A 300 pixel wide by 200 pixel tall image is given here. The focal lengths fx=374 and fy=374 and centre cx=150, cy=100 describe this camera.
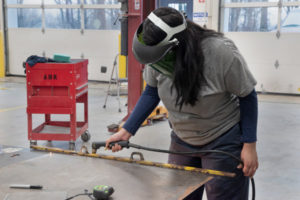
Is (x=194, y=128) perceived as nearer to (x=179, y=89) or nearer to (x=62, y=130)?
(x=179, y=89)

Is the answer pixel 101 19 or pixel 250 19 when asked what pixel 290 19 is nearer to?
pixel 250 19

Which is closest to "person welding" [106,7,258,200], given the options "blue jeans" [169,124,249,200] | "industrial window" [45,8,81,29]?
"blue jeans" [169,124,249,200]

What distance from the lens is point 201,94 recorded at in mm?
1580

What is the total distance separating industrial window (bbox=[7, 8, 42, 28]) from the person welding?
919cm

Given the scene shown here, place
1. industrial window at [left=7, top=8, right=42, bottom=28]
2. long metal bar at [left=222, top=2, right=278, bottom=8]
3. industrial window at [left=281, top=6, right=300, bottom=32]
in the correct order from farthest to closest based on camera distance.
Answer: industrial window at [left=7, top=8, right=42, bottom=28] < long metal bar at [left=222, top=2, right=278, bottom=8] < industrial window at [left=281, top=6, right=300, bottom=32]

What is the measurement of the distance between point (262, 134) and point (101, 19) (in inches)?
233

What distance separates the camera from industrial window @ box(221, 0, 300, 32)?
782cm

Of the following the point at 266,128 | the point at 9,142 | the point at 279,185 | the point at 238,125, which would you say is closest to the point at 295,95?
the point at 266,128

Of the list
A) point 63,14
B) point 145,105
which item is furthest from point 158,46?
point 63,14

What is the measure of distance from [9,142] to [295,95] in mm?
5918

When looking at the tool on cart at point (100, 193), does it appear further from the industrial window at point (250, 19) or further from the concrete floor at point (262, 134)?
the industrial window at point (250, 19)

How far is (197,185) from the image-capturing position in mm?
1368

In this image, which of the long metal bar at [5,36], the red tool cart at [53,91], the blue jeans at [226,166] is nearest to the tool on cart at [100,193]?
the blue jeans at [226,166]

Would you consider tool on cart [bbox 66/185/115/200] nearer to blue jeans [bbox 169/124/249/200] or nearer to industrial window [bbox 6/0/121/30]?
blue jeans [bbox 169/124/249/200]
